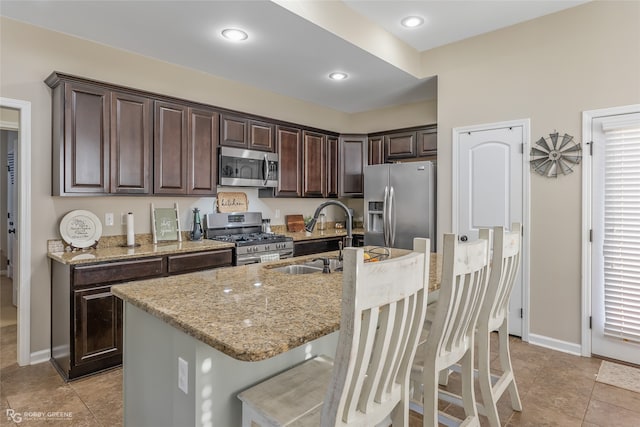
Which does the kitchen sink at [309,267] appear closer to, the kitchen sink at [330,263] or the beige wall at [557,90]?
the kitchen sink at [330,263]

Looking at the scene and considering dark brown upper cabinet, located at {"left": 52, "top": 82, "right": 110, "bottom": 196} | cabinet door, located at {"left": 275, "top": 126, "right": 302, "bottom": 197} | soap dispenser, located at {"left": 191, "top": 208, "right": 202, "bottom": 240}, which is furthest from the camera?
cabinet door, located at {"left": 275, "top": 126, "right": 302, "bottom": 197}

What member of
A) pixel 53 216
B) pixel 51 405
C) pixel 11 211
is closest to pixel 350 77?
pixel 53 216

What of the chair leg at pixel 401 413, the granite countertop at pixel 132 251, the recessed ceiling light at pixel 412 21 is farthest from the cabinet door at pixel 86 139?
the chair leg at pixel 401 413

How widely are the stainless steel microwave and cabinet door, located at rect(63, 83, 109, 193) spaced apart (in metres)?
1.10

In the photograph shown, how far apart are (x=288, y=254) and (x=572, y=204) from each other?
277 cm

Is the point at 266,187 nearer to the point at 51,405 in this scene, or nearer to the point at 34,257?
the point at 34,257

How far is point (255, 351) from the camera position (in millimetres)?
978

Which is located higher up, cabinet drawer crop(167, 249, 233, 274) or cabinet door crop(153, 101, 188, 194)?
cabinet door crop(153, 101, 188, 194)

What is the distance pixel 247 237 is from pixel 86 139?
1.75 metres

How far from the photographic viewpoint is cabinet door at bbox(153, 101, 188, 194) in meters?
3.28

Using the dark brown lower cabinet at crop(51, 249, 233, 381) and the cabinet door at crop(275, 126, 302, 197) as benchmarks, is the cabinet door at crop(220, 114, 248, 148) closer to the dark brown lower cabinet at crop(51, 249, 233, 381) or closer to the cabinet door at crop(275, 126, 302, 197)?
the cabinet door at crop(275, 126, 302, 197)

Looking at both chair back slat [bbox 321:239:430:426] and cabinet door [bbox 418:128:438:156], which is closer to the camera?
chair back slat [bbox 321:239:430:426]

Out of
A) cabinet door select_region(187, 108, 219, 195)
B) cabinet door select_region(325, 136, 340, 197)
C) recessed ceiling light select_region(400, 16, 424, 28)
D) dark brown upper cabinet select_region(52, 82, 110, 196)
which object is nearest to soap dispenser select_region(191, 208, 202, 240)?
cabinet door select_region(187, 108, 219, 195)

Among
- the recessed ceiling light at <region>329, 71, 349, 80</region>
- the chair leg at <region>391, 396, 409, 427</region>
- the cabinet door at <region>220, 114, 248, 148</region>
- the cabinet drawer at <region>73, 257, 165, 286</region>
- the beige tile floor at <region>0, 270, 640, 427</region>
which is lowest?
the beige tile floor at <region>0, 270, 640, 427</region>
